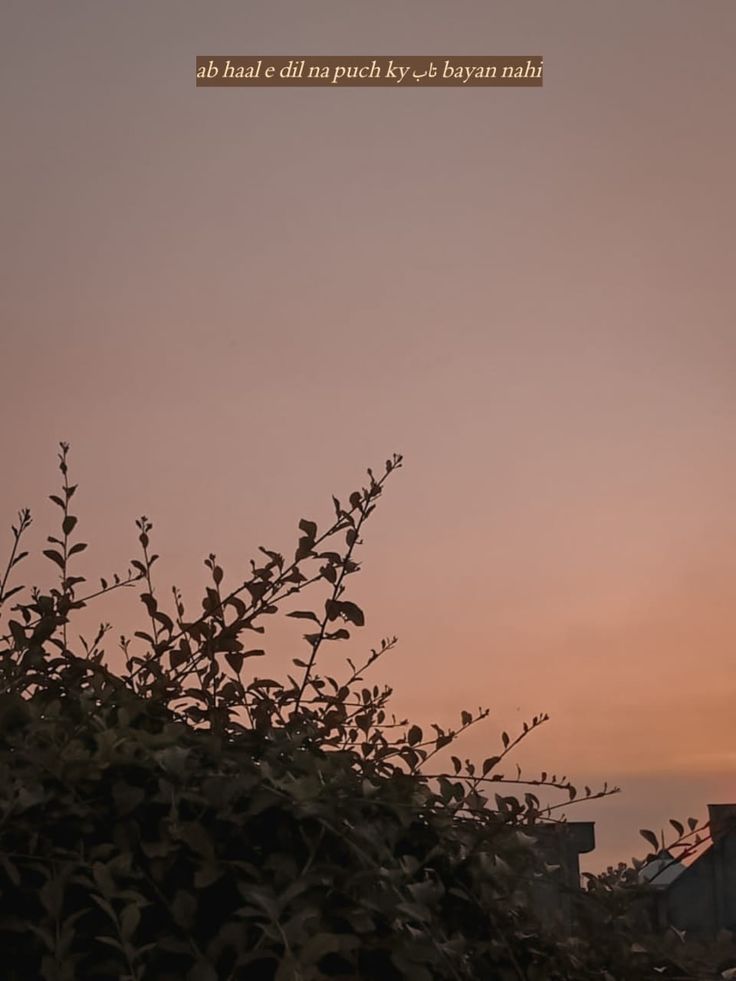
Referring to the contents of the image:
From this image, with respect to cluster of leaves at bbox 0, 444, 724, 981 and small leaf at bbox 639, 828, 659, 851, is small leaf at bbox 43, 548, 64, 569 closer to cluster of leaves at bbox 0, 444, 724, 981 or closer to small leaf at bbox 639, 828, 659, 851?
cluster of leaves at bbox 0, 444, 724, 981

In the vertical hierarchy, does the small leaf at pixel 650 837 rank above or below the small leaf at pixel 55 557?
below

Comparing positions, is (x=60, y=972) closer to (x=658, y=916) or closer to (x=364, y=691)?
(x=364, y=691)

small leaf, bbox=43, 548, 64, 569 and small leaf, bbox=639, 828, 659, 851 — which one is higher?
small leaf, bbox=43, 548, 64, 569

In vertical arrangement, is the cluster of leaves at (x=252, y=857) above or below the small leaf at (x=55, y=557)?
below

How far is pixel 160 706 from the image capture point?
7.38 ft

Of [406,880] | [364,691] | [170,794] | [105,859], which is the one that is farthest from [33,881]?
[364,691]

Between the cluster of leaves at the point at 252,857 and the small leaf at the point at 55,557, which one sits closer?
the cluster of leaves at the point at 252,857

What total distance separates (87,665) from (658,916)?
1.43 m

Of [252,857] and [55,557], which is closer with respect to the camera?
[252,857]

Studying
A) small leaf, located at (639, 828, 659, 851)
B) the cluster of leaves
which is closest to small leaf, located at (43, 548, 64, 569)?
the cluster of leaves

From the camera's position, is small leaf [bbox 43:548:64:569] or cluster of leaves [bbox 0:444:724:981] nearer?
cluster of leaves [bbox 0:444:724:981]

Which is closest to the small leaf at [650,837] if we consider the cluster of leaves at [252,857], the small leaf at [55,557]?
the cluster of leaves at [252,857]

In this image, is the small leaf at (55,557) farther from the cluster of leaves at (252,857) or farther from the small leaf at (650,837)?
the small leaf at (650,837)

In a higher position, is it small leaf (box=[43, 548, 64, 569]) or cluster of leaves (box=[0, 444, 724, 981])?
small leaf (box=[43, 548, 64, 569])
